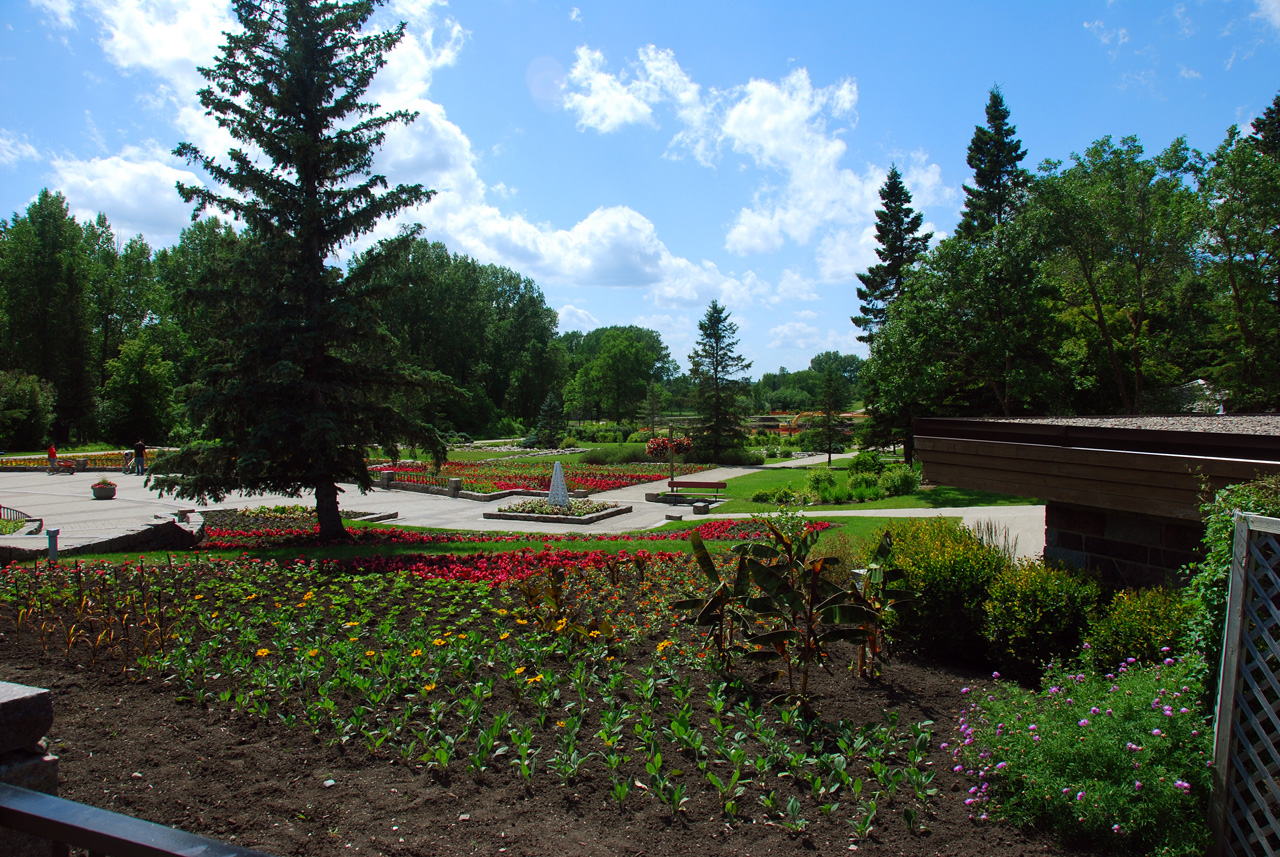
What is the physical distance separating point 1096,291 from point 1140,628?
24015 millimetres

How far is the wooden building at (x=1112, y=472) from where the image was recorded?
A: 4570 millimetres

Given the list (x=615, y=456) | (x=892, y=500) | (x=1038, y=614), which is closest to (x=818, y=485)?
(x=892, y=500)

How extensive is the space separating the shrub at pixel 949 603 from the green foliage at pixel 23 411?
43.2m

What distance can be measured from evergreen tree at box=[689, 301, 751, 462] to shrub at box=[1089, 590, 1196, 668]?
99.1ft

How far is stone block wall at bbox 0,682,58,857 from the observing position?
1878 millimetres

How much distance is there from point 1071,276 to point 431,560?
2526 centimetres

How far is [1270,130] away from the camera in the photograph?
31188mm

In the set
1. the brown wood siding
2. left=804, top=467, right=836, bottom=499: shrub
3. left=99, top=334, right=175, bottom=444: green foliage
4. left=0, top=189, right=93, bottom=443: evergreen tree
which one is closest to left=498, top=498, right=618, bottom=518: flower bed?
left=804, top=467, right=836, bottom=499: shrub

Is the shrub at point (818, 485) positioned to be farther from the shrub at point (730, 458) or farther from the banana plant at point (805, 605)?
the banana plant at point (805, 605)

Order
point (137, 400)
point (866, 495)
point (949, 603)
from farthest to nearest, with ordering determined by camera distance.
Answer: point (137, 400) < point (866, 495) < point (949, 603)

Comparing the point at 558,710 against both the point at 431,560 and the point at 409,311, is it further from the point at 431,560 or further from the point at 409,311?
the point at 409,311

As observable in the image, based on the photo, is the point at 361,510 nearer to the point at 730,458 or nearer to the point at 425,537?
the point at 425,537

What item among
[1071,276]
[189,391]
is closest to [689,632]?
[189,391]

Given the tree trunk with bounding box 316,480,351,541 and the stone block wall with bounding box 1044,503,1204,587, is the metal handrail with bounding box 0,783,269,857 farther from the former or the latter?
the tree trunk with bounding box 316,480,351,541
